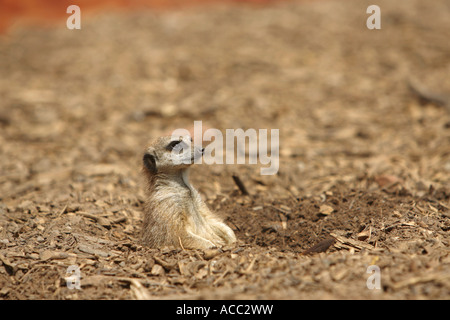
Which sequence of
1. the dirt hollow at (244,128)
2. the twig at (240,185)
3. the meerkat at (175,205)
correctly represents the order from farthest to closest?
1. the twig at (240,185)
2. the meerkat at (175,205)
3. the dirt hollow at (244,128)

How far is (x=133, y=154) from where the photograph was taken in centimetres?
740

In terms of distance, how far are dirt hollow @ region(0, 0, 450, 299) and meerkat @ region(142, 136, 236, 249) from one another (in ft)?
0.63

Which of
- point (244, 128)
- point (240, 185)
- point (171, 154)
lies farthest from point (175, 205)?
point (244, 128)

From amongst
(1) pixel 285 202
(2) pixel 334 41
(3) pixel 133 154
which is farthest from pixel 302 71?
(1) pixel 285 202

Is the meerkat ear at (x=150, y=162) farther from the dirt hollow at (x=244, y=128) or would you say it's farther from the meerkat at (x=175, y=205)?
the dirt hollow at (x=244, y=128)

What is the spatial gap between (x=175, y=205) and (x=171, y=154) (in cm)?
49

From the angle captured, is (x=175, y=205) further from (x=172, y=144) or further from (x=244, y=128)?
(x=244, y=128)

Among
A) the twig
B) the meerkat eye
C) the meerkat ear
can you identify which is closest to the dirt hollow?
the twig

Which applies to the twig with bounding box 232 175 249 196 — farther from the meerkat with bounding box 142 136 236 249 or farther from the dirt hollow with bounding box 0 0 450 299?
the meerkat with bounding box 142 136 236 249

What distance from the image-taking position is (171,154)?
464 cm

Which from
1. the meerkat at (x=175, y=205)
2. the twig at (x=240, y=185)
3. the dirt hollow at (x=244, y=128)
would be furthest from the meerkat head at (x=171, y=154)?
the twig at (x=240, y=185)

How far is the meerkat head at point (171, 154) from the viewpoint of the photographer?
458 centimetres

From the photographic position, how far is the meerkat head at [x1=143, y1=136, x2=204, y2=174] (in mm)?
4578

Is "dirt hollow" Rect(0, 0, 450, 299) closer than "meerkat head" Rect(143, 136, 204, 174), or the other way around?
"dirt hollow" Rect(0, 0, 450, 299)
